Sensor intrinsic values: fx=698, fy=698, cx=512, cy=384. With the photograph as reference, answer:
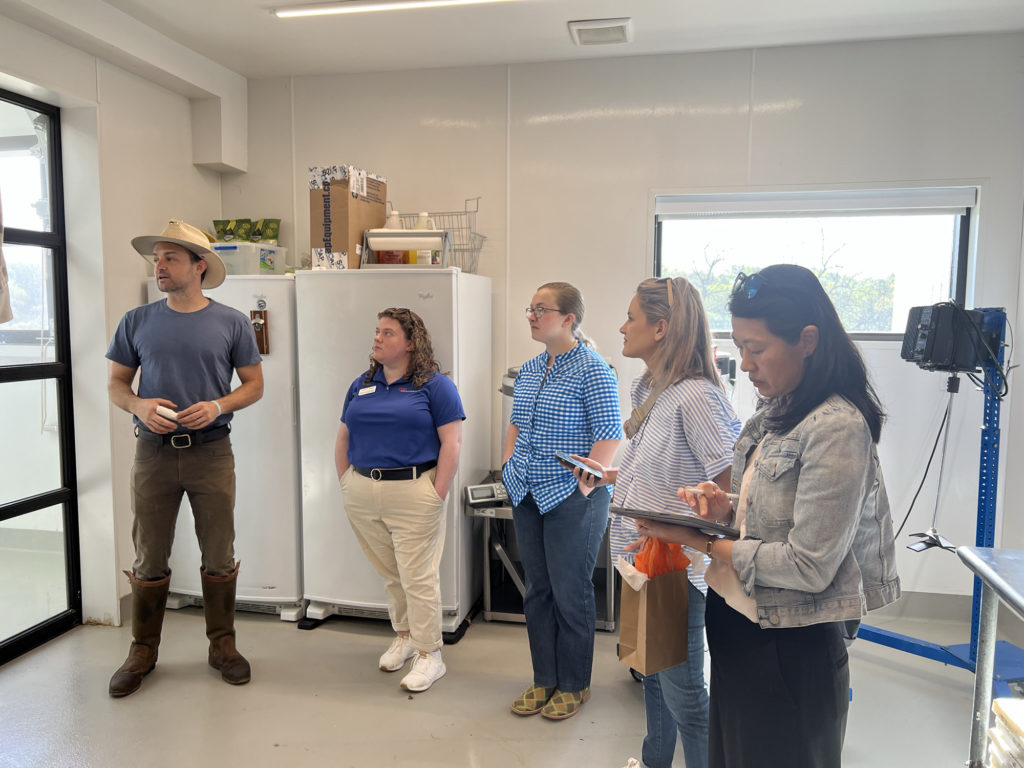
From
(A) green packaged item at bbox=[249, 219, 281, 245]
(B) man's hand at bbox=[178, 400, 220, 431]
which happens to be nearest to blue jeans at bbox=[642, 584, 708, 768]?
(B) man's hand at bbox=[178, 400, 220, 431]

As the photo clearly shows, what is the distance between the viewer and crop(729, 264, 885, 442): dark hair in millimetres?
1249

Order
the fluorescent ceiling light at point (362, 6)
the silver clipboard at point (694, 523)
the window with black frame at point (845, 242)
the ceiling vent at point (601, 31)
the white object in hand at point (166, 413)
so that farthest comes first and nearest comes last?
the window with black frame at point (845, 242)
the ceiling vent at point (601, 31)
the fluorescent ceiling light at point (362, 6)
the white object in hand at point (166, 413)
the silver clipboard at point (694, 523)

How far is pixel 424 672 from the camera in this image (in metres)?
2.80

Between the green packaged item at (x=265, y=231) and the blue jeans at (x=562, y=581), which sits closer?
the blue jeans at (x=562, y=581)

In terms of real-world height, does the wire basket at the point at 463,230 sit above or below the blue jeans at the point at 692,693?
above

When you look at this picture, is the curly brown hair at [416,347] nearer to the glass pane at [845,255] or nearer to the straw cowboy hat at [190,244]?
the straw cowboy hat at [190,244]

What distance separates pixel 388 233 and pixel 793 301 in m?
2.43

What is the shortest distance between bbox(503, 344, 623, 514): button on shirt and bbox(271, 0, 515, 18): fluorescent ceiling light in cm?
155

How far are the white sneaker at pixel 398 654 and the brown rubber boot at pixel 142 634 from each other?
93 centimetres

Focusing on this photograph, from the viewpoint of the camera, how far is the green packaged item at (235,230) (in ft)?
12.9

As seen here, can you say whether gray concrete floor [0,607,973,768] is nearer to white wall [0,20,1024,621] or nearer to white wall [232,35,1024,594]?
white wall [0,20,1024,621]

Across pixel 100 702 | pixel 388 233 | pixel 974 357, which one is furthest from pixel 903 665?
pixel 100 702

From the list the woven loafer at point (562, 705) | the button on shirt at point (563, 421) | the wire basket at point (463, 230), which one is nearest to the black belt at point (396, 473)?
the button on shirt at point (563, 421)

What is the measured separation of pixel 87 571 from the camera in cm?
337
